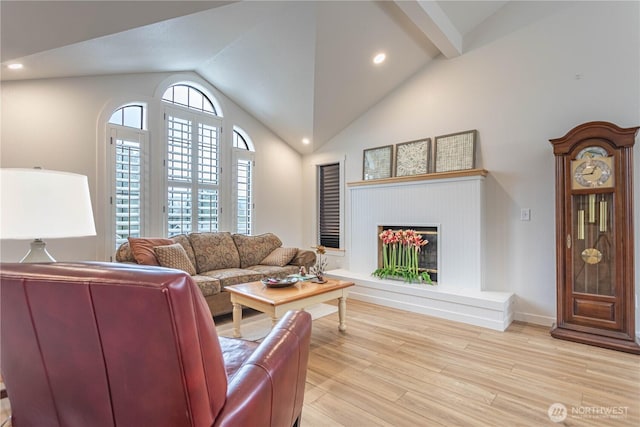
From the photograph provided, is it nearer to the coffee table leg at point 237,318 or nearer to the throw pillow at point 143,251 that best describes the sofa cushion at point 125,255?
the throw pillow at point 143,251

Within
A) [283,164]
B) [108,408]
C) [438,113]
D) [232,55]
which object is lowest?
[108,408]

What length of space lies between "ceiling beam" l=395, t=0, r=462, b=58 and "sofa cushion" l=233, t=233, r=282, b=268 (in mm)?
3238

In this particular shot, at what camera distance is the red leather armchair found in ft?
2.42

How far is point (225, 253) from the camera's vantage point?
13.3ft

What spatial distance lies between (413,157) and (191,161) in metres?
3.04

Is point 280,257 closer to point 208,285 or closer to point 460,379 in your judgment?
point 208,285

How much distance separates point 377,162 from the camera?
15.2 feet

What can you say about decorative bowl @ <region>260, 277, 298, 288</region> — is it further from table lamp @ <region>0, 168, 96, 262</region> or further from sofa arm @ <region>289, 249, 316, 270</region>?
table lamp @ <region>0, 168, 96, 262</region>

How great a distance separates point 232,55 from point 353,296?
3.48 meters

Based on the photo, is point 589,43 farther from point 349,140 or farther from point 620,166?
point 349,140

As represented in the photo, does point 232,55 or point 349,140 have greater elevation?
point 232,55

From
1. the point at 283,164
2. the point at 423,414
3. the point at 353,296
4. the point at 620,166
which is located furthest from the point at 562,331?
the point at 283,164

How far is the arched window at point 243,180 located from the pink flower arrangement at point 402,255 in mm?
2129

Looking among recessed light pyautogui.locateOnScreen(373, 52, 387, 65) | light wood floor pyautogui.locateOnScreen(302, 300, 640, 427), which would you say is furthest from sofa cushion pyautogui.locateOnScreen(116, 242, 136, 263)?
recessed light pyautogui.locateOnScreen(373, 52, 387, 65)
